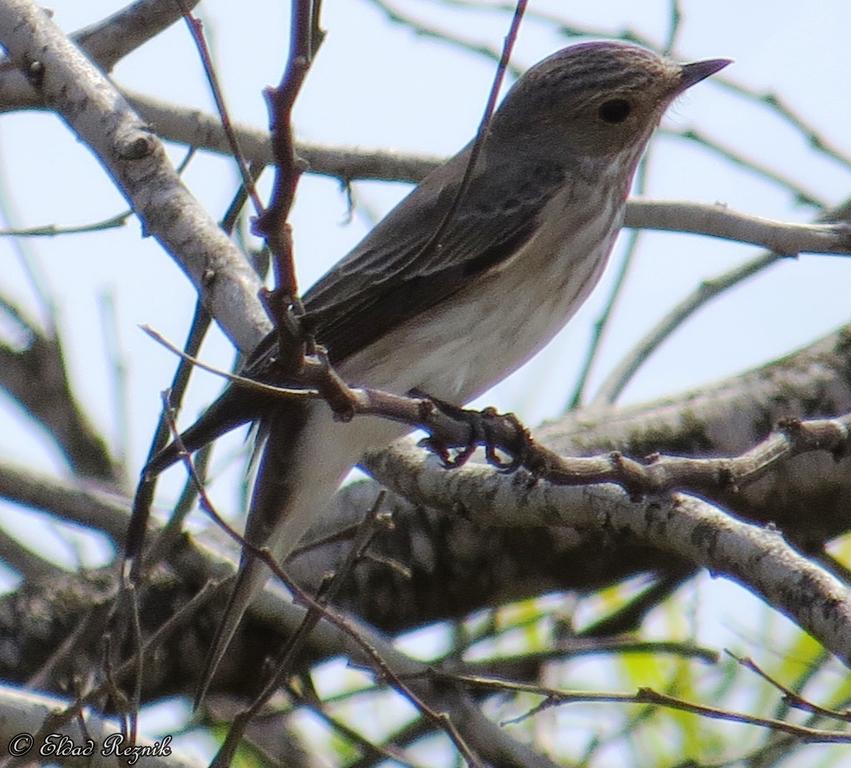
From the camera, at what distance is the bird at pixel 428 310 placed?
4.12 meters

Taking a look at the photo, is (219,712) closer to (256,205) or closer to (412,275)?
(412,275)

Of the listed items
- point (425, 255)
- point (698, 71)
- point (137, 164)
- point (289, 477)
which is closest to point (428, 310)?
point (425, 255)

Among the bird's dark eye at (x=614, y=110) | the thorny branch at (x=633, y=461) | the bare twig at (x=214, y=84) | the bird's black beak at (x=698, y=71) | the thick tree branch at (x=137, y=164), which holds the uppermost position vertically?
the bird's black beak at (x=698, y=71)

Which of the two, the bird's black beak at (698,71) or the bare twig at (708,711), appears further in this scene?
the bird's black beak at (698,71)

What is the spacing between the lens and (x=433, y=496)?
408 centimetres

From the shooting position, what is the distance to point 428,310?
13.9ft

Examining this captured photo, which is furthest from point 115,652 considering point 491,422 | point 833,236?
point 833,236

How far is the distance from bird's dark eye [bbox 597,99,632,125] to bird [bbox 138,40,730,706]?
0.20m

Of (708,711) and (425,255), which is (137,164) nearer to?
(425,255)

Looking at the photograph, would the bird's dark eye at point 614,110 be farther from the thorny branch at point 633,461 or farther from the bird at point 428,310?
the thorny branch at point 633,461

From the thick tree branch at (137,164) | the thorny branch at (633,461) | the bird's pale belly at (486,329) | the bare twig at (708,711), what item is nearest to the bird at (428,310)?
the bird's pale belly at (486,329)

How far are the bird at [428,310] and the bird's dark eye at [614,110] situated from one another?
0.20 metres

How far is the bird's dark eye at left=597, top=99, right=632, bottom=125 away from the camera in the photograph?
490 centimetres

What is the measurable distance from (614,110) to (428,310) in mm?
1169
